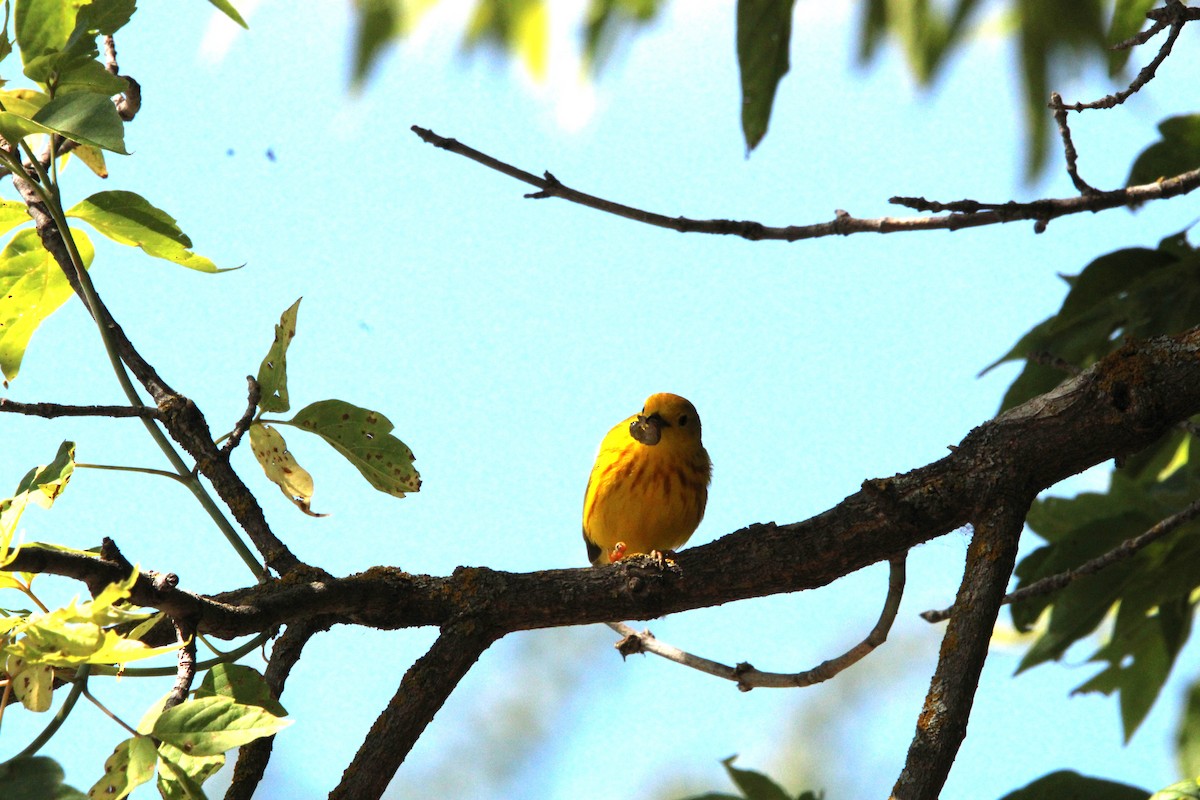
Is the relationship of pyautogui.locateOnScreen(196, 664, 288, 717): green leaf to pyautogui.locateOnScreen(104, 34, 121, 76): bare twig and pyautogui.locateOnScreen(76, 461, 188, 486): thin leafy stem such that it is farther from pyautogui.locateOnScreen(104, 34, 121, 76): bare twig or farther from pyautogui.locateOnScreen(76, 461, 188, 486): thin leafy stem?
pyautogui.locateOnScreen(104, 34, 121, 76): bare twig

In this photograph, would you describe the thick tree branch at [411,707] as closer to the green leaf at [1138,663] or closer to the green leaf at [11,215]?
the green leaf at [11,215]

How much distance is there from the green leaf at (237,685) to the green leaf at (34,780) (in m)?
0.30

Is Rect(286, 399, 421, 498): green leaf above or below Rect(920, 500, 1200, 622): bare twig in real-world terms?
above

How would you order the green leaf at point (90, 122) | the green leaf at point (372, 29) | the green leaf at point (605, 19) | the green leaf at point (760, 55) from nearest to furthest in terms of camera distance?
the green leaf at point (90, 122), the green leaf at point (760, 55), the green leaf at point (605, 19), the green leaf at point (372, 29)

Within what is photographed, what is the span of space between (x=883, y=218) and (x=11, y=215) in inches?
68.2

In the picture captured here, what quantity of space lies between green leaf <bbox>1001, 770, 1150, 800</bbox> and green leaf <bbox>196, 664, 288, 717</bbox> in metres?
1.58

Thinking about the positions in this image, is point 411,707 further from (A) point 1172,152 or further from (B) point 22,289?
(A) point 1172,152

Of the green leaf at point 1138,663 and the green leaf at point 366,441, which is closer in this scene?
the green leaf at point 366,441

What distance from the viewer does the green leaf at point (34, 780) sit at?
1.33 meters

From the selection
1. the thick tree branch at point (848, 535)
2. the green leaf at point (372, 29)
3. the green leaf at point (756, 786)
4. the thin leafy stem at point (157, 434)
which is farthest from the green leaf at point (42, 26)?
the green leaf at point (372, 29)

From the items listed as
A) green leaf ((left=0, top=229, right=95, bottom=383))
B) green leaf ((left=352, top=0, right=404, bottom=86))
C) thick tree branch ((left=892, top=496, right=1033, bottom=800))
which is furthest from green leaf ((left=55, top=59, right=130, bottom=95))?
green leaf ((left=352, top=0, right=404, bottom=86))

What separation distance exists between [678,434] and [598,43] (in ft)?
4.81

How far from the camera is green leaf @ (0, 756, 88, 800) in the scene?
1.33m

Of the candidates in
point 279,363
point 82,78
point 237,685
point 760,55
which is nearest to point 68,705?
point 237,685
